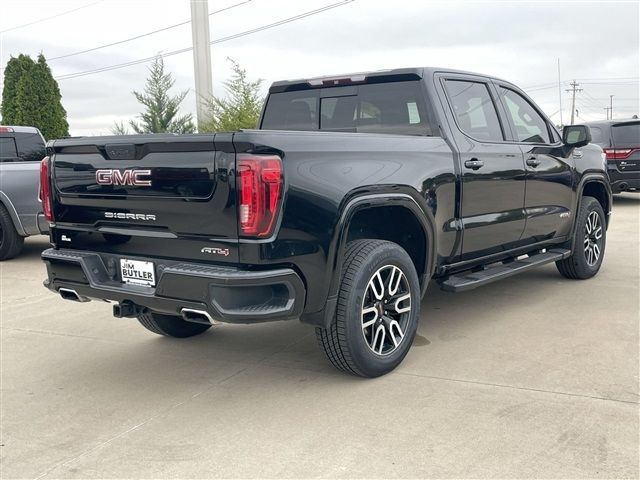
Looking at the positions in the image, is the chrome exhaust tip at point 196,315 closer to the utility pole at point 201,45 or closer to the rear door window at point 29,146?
the rear door window at point 29,146

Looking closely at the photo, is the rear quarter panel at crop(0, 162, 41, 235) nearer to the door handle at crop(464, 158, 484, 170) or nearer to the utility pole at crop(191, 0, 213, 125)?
the door handle at crop(464, 158, 484, 170)

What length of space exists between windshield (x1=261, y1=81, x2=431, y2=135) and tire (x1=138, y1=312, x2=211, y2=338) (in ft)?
5.67

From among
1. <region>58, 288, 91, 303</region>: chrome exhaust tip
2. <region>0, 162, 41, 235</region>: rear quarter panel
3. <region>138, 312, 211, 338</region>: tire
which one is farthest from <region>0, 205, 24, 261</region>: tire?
<region>58, 288, 91, 303</region>: chrome exhaust tip

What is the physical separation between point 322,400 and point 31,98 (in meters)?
19.3

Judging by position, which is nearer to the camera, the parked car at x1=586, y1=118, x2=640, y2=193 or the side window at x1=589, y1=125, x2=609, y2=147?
the parked car at x1=586, y1=118, x2=640, y2=193

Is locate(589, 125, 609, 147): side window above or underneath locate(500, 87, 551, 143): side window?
underneath

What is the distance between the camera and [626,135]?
12.8 meters

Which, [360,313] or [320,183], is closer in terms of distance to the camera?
[320,183]

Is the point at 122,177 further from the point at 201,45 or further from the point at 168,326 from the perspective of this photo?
the point at 201,45

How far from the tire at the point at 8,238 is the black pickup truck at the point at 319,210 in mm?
4756

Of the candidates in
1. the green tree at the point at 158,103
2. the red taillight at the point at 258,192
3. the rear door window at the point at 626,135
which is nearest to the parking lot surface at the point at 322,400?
the red taillight at the point at 258,192

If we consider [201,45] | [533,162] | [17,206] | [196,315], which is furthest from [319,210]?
[201,45]

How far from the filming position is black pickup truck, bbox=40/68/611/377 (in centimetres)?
335

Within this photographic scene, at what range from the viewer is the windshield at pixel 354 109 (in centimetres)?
476
